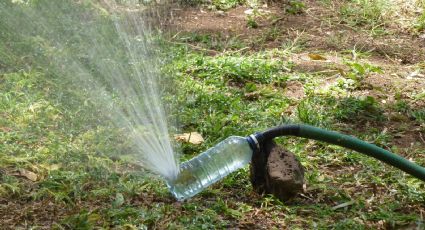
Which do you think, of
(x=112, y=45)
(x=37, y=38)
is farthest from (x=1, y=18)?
(x=112, y=45)

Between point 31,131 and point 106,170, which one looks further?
point 31,131

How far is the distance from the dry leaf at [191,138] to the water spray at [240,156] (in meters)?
0.56

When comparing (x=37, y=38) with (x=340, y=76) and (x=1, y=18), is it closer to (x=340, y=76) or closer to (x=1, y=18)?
(x=1, y=18)

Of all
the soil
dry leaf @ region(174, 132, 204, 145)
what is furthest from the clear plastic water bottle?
the soil

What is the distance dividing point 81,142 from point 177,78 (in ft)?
3.40

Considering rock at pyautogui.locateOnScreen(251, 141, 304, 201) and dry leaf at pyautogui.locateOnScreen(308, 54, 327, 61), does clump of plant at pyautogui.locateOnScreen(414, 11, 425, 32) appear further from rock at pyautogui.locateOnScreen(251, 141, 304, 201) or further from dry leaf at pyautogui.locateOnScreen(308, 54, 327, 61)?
rock at pyautogui.locateOnScreen(251, 141, 304, 201)

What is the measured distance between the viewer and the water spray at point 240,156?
2799 mm

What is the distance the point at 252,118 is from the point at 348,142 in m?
1.00

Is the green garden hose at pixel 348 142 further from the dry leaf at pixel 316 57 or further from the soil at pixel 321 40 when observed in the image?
the dry leaf at pixel 316 57

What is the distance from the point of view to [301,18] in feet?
17.9

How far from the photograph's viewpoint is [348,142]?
9.18 feet

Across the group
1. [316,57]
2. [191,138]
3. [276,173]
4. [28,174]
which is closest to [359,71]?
[316,57]

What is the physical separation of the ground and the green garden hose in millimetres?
183

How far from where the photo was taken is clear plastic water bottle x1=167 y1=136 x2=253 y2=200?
2826mm
